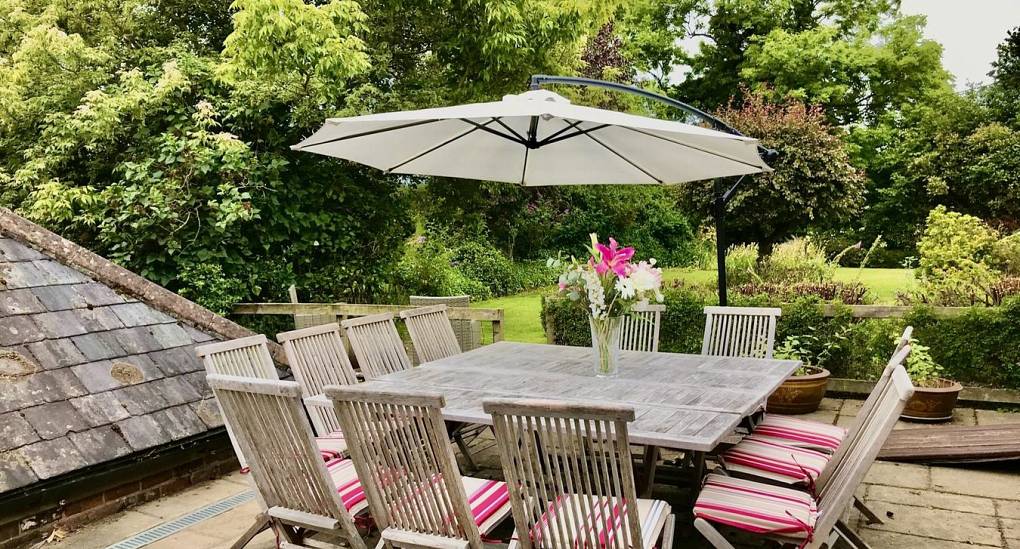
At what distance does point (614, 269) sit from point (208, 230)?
14.4 ft

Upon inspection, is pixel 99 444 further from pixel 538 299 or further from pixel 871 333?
pixel 538 299

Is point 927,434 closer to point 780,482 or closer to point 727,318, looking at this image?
point 727,318

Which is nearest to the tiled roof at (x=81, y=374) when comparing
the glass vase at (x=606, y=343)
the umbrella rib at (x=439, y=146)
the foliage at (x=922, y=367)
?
the umbrella rib at (x=439, y=146)

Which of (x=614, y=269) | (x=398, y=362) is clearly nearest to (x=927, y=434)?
(x=614, y=269)

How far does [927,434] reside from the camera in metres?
4.63

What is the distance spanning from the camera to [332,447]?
11.2ft

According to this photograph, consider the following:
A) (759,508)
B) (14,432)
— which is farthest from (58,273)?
(759,508)

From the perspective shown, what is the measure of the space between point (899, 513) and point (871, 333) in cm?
258

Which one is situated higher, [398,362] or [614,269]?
[614,269]

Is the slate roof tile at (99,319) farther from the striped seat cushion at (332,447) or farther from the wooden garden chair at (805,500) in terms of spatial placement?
Result: the wooden garden chair at (805,500)

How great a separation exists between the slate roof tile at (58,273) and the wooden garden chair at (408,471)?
2912 mm

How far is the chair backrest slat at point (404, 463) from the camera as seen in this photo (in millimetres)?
2430

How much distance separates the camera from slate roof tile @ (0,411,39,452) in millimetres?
3361

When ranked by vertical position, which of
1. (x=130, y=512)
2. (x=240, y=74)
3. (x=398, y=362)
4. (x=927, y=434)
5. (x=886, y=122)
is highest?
(x=886, y=122)
